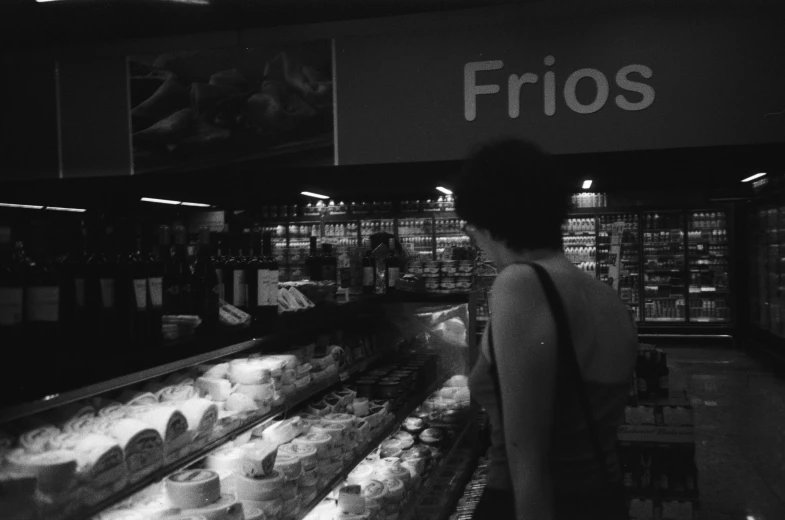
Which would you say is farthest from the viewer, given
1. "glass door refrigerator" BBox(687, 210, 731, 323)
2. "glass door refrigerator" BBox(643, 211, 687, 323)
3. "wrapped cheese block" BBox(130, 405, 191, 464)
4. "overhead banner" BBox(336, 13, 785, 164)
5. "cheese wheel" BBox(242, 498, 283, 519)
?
"glass door refrigerator" BBox(643, 211, 687, 323)

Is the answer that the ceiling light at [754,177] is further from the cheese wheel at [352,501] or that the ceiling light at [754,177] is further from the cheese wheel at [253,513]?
the cheese wheel at [253,513]

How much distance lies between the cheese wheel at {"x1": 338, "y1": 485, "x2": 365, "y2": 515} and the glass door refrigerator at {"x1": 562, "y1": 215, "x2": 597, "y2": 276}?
31.3 ft

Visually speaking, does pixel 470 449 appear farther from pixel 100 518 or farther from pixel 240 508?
pixel 100 518

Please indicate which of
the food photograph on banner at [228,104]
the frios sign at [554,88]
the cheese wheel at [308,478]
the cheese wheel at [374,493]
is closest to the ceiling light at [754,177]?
the frios sign at [554,88]

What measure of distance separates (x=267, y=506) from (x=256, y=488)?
0.24 ft

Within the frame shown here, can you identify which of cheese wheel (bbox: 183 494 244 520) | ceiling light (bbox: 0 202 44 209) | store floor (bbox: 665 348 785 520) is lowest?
store floor (bbox: 665 348 785 520)

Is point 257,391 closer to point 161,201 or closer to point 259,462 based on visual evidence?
point 259,462

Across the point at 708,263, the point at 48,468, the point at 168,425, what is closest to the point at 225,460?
the point at 168,425

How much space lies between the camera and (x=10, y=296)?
4.82ft

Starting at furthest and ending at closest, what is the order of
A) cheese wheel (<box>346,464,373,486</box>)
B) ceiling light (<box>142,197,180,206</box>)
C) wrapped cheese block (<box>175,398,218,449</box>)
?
ceiling light (<box>142,197,180,206</box>)
cheese wheel (<box>346,464,373,486</box>)
wrapped cheese block (<box>175,398,218,449</box>)

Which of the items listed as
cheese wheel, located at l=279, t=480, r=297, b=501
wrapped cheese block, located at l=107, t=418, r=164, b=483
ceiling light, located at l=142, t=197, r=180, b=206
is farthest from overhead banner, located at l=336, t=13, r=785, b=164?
ceiling light, located at l=142, t=197, r=180, b=206

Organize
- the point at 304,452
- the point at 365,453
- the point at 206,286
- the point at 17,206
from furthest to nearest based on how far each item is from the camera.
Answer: the point at 17,206
the point at 365,453
the point at 304,452
the point at 206,286

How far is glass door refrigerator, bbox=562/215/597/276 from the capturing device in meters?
11.7

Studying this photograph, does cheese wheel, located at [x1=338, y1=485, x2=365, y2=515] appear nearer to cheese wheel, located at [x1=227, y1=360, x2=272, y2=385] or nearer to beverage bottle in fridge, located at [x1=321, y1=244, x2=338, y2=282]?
cheese wheel, located at [x1=227, y1=360, x2=272, y2=385]
